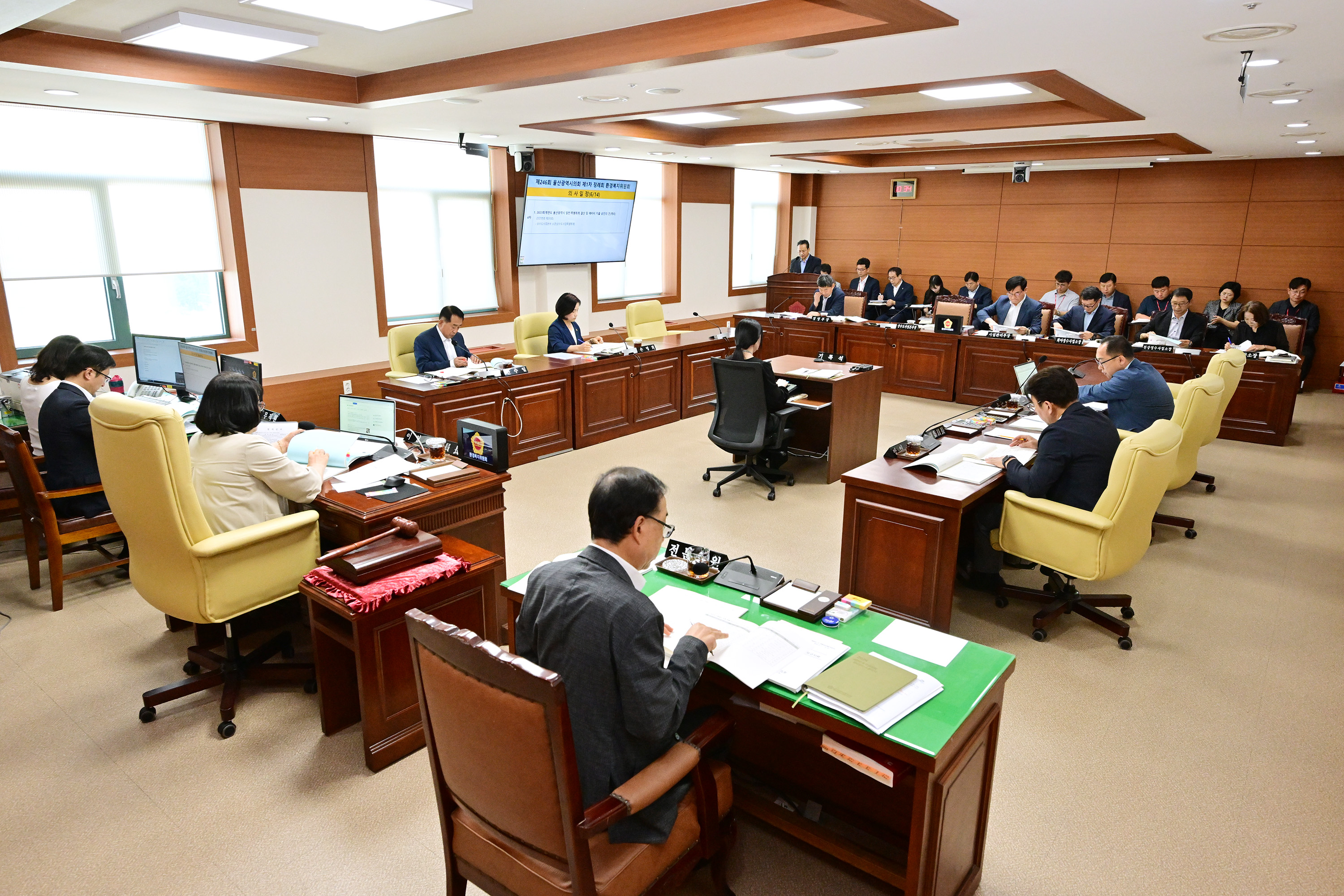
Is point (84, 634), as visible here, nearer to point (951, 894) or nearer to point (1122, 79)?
point (951, 894)

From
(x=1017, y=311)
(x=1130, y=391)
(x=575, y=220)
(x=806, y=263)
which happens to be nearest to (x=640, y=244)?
(x=575, y=220)

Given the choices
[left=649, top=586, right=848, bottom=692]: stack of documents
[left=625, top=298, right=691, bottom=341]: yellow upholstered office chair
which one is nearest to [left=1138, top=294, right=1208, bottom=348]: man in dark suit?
[left=625, top=298, right=691, bottom=341]: yellow upholstered office chair

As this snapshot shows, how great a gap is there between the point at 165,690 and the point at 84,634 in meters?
1.02

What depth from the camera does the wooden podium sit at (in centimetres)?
1145

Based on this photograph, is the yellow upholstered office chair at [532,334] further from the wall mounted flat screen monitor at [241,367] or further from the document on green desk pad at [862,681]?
the document on green desk pad at [862,681]

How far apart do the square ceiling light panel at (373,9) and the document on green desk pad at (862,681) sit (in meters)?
2.66

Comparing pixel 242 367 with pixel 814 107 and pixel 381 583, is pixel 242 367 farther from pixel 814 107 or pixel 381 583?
pixel 814 107

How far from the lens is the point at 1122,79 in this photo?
4207 millimetres

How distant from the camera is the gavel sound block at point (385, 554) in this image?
8.61ft

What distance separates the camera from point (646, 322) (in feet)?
26.6

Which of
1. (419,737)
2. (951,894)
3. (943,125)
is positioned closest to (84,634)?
(419,737)

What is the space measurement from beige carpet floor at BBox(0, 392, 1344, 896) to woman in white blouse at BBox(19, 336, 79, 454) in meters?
0.93

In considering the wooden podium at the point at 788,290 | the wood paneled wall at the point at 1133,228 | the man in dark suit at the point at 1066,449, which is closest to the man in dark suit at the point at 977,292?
the wood paneled wall at the point at 1133,228

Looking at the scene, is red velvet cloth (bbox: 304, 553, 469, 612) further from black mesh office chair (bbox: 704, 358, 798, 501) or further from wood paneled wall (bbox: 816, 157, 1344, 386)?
wood paneled wall (bbox: 816, 157, 1344, 386)
